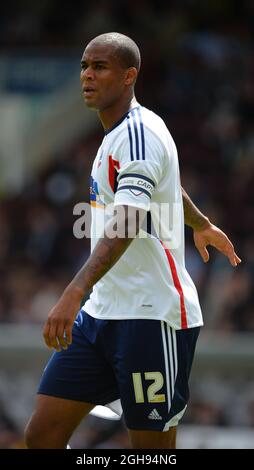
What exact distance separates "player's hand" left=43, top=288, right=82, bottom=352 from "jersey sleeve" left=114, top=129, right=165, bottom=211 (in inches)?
19.6

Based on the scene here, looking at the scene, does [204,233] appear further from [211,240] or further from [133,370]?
[133,370]

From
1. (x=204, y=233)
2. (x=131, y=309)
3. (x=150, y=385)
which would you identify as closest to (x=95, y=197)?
(x=131, y=309)

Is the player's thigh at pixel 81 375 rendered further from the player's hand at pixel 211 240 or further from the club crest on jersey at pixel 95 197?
the player's hand at pixel 211 240

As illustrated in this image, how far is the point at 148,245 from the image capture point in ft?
17.4

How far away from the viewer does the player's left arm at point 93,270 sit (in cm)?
481

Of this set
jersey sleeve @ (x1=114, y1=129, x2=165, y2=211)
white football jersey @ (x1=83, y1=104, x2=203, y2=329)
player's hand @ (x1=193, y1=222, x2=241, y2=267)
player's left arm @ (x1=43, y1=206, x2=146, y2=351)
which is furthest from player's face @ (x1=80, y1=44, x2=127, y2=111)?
player's hand @ (x1=193, y1=222, x2=241, y2=267)

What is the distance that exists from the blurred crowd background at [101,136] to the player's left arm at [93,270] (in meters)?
5.51

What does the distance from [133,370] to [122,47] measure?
60.4 inches

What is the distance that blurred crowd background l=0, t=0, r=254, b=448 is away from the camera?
11688 mm

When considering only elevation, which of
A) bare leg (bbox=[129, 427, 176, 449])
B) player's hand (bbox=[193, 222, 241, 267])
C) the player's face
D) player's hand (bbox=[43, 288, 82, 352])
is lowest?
bare leg (bbox=[129, 427, 176, 449])

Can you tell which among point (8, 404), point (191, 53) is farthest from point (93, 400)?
point (191, 53)

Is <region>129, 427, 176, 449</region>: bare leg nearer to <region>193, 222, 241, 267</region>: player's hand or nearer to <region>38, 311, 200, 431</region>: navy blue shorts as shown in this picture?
<region>38, 311, 200, 431</region>: navy blue shorts

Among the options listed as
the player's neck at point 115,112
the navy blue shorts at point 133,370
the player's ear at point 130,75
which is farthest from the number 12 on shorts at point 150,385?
the player's ear at point 130,75

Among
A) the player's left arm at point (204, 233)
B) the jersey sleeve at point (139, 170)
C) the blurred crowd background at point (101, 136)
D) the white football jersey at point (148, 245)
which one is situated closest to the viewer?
the jersey sleeve at point (139, 170)
